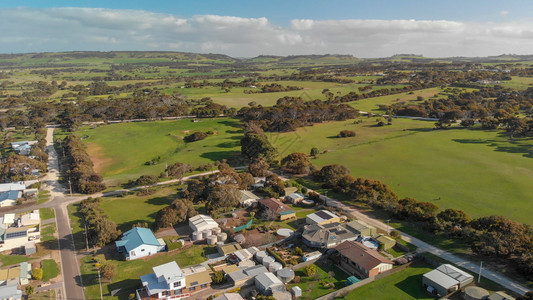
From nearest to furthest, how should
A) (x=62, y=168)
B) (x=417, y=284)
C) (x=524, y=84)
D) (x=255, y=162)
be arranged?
(x=417, y=284) → (x=255, y=162) → (x=62, y=168) → (x=524, y=84)

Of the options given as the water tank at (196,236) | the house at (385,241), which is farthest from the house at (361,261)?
the water tank at (196,236)

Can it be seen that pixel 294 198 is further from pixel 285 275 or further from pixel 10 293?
pixel 10 293

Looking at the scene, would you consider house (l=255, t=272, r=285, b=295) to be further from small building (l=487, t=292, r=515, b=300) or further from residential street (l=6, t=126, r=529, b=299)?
small building (l=487, t=292, r=515, b=300)

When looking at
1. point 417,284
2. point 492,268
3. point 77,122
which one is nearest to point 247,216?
point 417,284

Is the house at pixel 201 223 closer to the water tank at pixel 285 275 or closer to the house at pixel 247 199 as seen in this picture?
the house at pixel 247 199

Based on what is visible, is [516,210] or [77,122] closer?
[516,210]

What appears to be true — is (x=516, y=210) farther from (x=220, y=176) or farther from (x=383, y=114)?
(x=383, y=114)

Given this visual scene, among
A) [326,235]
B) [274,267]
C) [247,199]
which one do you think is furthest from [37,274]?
[326,235]
